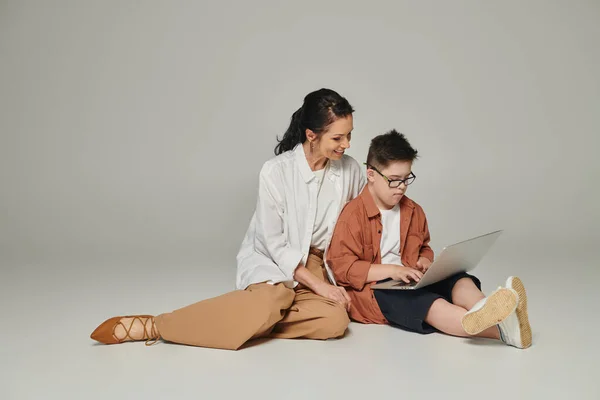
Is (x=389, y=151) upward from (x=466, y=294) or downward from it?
upward

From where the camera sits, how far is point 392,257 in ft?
13.4

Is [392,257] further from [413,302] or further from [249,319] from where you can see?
[249,319]

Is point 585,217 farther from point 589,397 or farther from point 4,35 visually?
point 4,35

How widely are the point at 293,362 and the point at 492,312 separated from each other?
0.84m

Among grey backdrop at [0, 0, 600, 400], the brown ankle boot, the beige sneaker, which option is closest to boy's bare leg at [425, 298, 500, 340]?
the beige sneaker

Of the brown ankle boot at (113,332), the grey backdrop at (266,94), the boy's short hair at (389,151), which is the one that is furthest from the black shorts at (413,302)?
the grey backdrop at (266,94)

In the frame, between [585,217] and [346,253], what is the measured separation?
2771mm

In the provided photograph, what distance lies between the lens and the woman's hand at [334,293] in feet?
12.8

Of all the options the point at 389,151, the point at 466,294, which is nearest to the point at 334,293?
the point at 466,294

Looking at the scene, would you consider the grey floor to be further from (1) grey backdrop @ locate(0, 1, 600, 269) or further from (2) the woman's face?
(1) grey backdrop @ locate(0, 1, 600, 269)

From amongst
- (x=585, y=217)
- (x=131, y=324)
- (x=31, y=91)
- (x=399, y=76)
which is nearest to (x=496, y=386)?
(x=131, y=324)

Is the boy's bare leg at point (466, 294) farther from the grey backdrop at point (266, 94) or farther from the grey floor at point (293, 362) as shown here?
the grey backdrop at point (266, 94)

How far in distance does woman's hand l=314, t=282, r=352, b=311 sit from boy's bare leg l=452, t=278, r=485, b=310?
505 mm

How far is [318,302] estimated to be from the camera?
3820 millimetres
